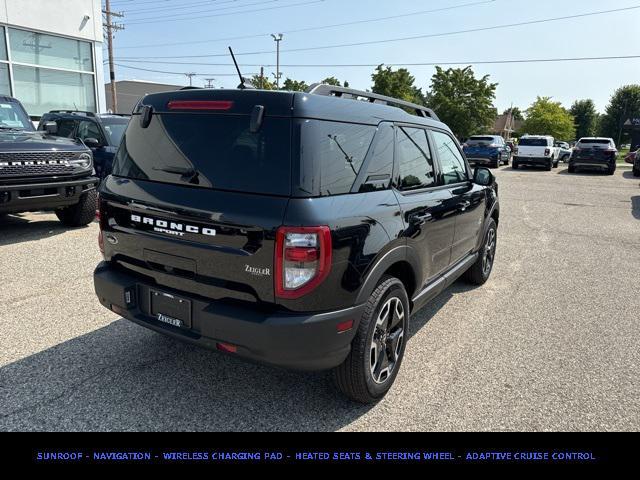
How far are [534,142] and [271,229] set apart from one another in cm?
2463

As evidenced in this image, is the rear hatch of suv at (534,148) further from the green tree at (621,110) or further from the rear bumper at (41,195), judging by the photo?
the green tree at (621,110)

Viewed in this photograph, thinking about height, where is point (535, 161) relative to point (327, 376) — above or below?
above

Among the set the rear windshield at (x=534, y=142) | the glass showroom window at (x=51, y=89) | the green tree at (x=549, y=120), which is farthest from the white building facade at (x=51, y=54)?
the green tree at (x=549, y=120)

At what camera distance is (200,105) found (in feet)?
8.75

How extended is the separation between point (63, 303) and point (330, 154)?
320 cm

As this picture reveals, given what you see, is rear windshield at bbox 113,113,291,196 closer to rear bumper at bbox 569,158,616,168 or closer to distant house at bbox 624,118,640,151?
rear bumper at bbox 569,158,616,168

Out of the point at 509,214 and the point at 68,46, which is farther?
the point at 68,46

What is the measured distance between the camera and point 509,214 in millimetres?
10531

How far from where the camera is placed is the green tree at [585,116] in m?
91.8

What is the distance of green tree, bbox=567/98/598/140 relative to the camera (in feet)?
301

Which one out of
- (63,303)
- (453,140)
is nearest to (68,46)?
(63,303)

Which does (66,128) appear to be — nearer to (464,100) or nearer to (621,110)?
(464,100)

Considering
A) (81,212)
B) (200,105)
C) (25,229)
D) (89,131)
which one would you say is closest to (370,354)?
(200,105)
